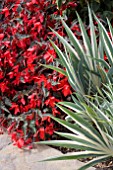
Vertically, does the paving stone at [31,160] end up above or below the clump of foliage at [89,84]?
below

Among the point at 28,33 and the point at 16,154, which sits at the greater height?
the point at 28,33

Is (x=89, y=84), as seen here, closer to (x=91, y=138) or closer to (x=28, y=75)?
(x=91, y=138)

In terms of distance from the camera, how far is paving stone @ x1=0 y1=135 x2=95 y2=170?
123 inches

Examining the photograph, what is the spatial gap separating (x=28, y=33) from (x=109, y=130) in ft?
4.11

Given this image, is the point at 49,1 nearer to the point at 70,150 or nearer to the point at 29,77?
the point at 29,77

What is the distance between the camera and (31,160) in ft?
10.7

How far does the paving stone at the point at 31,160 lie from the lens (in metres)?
3.12

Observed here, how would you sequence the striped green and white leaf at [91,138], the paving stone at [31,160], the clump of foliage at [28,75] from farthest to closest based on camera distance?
the clump of foliage at [28,75]
the paving stone at [31,160]
the striped green and white leaf at [91,138]

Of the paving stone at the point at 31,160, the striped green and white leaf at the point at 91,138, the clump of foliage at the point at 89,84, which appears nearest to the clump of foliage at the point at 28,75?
the paving stone at the point at 31,160

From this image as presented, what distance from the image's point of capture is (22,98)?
3.48 metres

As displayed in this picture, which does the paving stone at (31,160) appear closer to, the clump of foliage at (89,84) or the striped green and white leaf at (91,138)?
the clump of foliage at (89,84)

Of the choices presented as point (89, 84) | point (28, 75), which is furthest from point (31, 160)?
point (89, 84)

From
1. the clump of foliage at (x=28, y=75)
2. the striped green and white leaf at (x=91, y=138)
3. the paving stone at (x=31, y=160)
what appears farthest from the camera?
the clump of foliage at (x=28, y=75)

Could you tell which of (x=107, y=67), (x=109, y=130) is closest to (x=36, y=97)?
(x=107, y=67)
